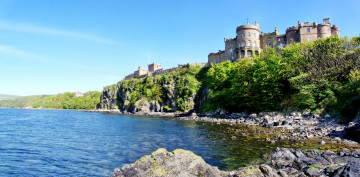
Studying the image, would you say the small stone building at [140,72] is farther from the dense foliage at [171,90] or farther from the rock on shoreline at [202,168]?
the rock on shoreline at [202,168]

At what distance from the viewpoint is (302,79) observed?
35.1 m

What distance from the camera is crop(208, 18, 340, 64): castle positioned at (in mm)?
56562

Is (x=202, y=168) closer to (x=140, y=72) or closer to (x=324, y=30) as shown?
(x=324, y=30)

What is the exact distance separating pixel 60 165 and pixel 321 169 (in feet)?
49.9

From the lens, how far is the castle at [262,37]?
5656cm

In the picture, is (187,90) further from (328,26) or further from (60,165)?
(60,165)

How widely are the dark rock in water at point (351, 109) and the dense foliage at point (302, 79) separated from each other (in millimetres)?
1534

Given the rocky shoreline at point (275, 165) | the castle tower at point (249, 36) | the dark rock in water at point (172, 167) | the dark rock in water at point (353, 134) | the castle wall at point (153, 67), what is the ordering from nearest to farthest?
1. the dark rock in water at point (172, 167)
2. the rocky shoreline at point (275, 165)
3. the dark rock in water at point (353, 134)
4. the castle tower at point (249, 36)
5. the castle wall at point (153, 67)

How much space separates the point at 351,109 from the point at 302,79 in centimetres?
992

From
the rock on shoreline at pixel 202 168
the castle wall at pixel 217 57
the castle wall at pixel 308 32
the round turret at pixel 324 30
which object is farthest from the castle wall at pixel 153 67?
the rock on shoreline at pixel 202 168

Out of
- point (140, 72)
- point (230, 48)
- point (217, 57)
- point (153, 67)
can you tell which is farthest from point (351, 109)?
point (140, 72)

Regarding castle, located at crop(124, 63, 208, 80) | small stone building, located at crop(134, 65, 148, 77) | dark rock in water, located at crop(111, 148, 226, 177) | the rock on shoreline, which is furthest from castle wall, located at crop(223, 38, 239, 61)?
dark rock in water, located at crop(111, 148, 226, 177)

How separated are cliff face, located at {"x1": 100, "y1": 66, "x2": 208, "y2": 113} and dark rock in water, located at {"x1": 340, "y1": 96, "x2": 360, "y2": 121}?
4180cm

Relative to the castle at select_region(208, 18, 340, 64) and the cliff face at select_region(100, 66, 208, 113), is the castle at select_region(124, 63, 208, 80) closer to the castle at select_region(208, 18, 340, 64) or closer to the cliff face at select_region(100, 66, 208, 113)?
the cliff face at select_region(100, 66, 208, 113)
